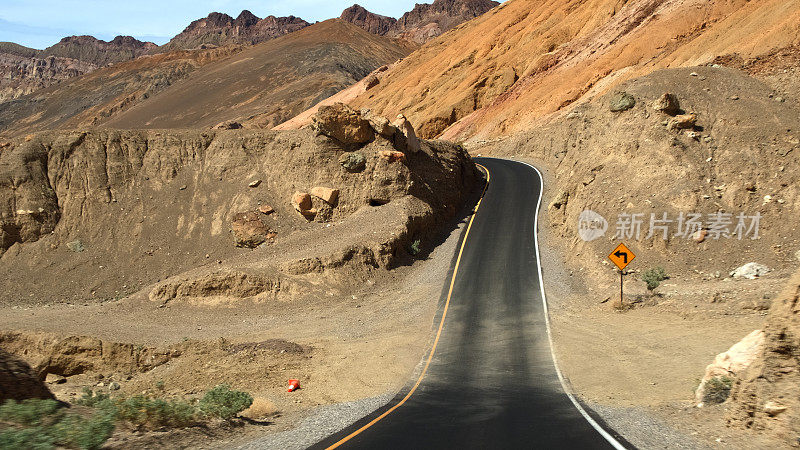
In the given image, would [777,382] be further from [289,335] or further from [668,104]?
[668,104]

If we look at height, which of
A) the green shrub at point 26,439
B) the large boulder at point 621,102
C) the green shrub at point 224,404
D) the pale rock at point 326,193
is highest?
the large boulder at point 621,102

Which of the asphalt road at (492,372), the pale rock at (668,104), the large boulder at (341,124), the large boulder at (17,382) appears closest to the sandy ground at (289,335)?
the asphalt road at (492,372)

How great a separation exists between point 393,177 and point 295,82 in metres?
88.5

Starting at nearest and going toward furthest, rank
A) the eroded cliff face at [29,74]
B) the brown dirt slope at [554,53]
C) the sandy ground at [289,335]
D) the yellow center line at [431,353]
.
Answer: the yellow center line at [431,353] < the sandy ground at [289,335] < the brown dirt slope at [554,53] < the eroded cliff face at [29,74]

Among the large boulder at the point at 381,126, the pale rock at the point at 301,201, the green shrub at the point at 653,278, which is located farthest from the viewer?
the large boulder at the point at 381,126

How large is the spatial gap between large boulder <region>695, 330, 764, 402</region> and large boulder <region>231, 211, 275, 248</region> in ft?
76.2

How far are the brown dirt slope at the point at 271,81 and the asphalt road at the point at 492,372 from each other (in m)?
75.1

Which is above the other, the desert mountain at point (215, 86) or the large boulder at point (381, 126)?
the desert mountain at point (215, 86)

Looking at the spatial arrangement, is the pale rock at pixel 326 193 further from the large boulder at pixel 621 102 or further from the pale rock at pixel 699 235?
the pale rock at pixel 699 235

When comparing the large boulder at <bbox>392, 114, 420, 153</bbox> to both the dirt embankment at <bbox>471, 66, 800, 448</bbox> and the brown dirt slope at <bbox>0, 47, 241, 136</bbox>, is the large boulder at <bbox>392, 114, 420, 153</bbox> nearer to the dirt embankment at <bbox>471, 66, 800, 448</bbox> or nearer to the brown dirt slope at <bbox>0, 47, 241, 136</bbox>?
the dirt embankment at <bbox>471, 66, 800, 448</bbox>

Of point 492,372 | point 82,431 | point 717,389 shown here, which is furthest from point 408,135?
point 82,431

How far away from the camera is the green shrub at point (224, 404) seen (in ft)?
32.0

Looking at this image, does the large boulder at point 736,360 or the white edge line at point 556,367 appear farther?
the large boulder at point 736,360

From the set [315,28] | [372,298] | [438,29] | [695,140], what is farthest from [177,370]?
[438,29]
